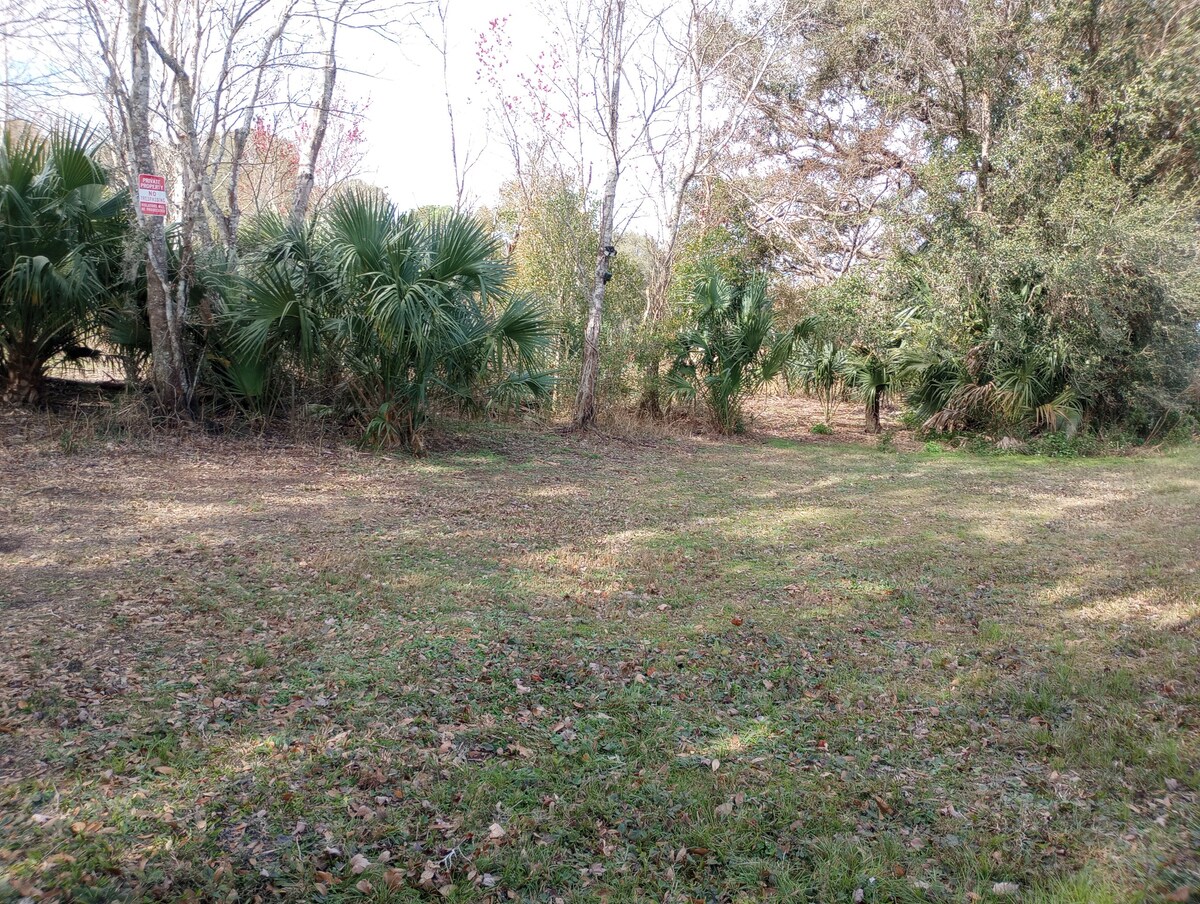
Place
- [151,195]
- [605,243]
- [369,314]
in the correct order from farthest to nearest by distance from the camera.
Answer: [605,243], [369,314], [151,195]

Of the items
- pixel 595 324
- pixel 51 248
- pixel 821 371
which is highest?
pixel 51 248

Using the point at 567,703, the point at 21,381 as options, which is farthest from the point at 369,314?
the point at 567,703

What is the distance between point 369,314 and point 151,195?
2.34 metres

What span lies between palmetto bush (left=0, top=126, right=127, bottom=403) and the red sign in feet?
3.89

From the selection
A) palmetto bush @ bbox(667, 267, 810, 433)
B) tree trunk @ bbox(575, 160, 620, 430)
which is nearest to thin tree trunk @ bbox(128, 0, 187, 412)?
tree trunk @ bbox(575, 160, 620, 430)

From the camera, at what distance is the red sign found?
26.7 feet

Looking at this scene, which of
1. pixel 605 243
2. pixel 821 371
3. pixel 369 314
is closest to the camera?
pixel 369 314

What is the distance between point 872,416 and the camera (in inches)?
599

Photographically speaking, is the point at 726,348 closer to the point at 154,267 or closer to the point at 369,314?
the point at 369,314

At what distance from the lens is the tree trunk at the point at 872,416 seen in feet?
49.5

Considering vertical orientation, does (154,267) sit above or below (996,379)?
above

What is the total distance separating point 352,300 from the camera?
9172mm

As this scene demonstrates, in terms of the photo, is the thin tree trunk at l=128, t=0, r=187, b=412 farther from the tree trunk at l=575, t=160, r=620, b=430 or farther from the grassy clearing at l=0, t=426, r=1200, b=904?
the tree trunk at l=575, t=160, r=620, b=430

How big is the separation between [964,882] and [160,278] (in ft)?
29.5
